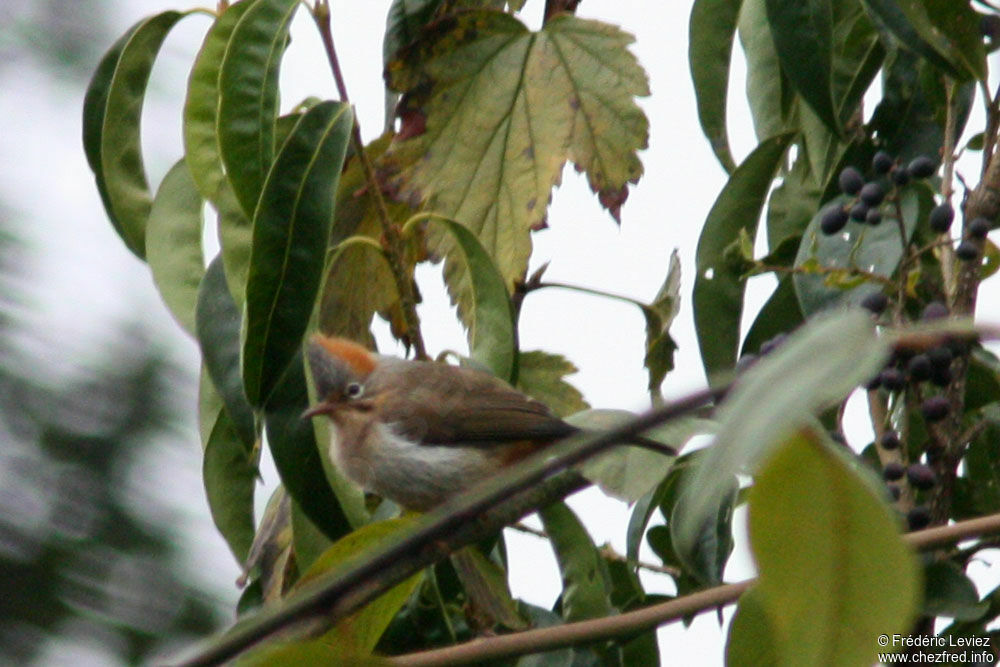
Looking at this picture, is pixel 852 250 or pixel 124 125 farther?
pixel 124 125

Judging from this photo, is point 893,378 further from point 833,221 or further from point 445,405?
point 445,405

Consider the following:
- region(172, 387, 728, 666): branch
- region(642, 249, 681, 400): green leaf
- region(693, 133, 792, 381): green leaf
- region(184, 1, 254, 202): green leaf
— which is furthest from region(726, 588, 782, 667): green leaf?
region(184, 1, 254, 202): green leaf

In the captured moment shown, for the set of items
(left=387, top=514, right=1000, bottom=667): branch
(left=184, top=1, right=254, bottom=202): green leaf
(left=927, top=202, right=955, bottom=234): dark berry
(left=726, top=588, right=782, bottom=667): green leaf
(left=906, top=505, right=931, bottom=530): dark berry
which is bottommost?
(left=726, top=588, right=782, bottom=667): green leaf

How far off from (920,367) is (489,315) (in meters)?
0.80

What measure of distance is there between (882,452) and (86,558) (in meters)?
4.46

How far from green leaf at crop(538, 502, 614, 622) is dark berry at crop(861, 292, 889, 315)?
610mm

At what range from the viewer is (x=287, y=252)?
1.86 metres

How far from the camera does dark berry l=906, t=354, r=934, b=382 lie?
1859 mm

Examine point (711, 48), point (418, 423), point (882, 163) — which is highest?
point (711, 48)

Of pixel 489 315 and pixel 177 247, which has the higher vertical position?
pixel 177 247

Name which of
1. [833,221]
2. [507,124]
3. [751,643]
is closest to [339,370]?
[507,124]

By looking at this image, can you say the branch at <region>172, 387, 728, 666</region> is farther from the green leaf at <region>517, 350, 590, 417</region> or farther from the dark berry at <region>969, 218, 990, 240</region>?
the green leaf at <region>517, 350, 590, 417</region>

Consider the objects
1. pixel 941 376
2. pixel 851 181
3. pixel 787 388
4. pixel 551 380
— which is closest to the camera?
pixel 787 388

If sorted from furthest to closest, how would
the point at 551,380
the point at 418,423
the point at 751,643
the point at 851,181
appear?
1. the point at 418,423
2. the point at 551,380
3. the point at 851,181
4. the point at 751,643
